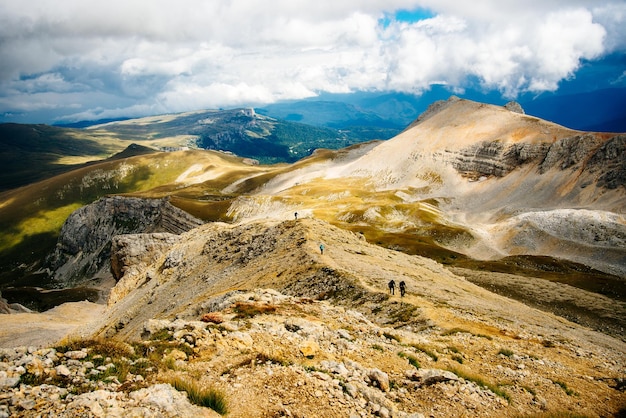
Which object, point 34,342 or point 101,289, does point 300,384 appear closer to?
point 34,342

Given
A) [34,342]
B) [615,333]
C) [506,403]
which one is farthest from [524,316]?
[34,342]

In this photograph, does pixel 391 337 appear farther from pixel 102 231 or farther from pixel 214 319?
pixel 102 231

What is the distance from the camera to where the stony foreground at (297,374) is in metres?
11.0

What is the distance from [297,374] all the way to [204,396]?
11.6 feet

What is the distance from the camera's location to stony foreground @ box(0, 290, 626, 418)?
1102 centimetres

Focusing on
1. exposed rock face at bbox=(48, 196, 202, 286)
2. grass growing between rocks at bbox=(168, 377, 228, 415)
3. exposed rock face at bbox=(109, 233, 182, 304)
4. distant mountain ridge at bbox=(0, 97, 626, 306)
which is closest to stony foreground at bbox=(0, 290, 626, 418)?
grass growing between rocks at bbox=(168, 377, 228, 415)

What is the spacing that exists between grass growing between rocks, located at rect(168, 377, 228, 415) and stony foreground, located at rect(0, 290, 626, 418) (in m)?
0.20

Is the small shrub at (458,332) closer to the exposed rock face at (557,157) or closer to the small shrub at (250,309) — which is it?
the small shrub at (250,309)

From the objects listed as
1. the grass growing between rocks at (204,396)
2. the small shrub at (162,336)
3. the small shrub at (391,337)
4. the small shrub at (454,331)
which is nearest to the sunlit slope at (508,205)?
the small shrub at (454,331)

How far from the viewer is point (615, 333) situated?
133 feet

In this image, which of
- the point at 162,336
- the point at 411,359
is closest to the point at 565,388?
the point at 411,359

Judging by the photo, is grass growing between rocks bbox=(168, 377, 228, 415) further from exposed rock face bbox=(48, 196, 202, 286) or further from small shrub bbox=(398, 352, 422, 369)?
exposed rock face bbox=(48, 196, 202, 286)

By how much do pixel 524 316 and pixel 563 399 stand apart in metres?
22.7

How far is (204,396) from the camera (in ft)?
37.0
